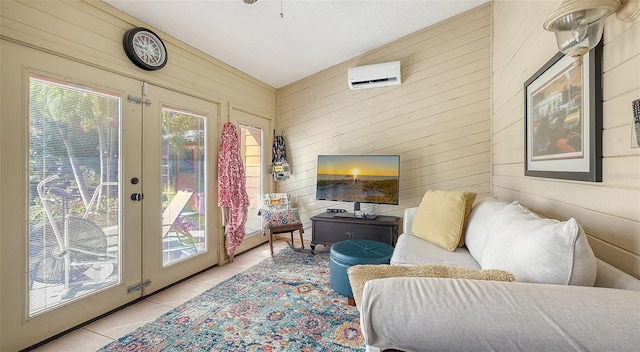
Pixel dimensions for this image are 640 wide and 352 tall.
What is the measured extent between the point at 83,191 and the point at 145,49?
48.3 inches

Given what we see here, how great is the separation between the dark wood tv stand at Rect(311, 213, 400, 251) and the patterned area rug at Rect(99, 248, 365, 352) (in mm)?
708

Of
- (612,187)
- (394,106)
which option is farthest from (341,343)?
(394,106)

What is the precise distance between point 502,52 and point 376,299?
290cm

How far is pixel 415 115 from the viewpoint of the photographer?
11.3 feet

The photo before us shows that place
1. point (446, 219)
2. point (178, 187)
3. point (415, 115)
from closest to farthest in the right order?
point (446, 219)
point (178, 187)
point (415, 115)

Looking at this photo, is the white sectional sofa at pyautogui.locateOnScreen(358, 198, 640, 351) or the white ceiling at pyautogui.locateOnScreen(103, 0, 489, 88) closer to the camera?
the white sectional sofa at pyautogui.locateOnScreen(358, 198, 640, 351)

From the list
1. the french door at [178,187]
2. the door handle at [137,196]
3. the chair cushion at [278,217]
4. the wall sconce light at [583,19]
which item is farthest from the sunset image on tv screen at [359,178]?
the wall sconce light at [583,19]

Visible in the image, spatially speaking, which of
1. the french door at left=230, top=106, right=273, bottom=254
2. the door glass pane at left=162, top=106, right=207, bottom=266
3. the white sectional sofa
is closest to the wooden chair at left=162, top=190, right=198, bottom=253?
the door glass pane at left=162, top=106, right=207, bottom=266

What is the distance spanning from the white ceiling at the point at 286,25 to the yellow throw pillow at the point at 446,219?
1.94 metres

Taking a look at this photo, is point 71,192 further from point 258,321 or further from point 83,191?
point 258,321

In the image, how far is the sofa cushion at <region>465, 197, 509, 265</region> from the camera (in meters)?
1.77

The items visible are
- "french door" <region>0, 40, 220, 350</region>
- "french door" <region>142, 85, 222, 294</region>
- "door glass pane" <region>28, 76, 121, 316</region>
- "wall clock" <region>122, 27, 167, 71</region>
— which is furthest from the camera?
"french door" <region>142, 85, 222, 294</region>

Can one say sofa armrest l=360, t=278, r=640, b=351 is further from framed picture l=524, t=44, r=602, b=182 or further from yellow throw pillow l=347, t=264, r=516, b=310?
framed picture l=524, t=44, r=602, b=182

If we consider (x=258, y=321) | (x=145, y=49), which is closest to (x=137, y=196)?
(x=145, y=49)
